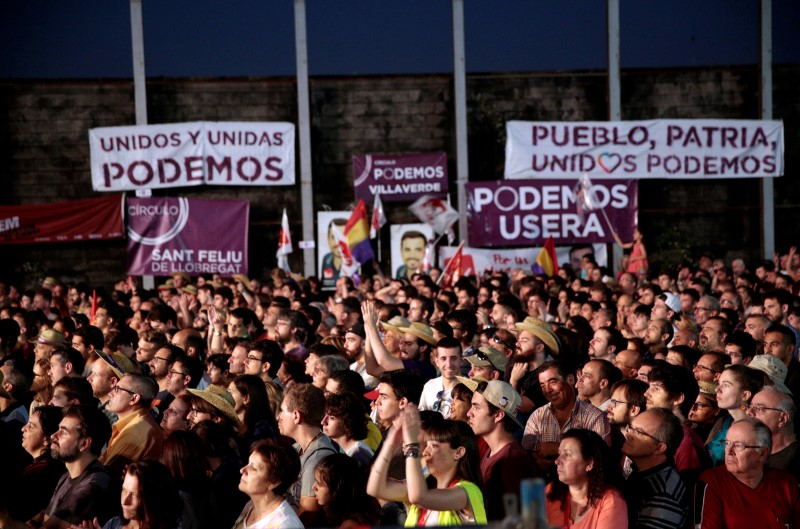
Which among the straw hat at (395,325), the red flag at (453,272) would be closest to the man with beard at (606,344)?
the straw hat at (395,325)

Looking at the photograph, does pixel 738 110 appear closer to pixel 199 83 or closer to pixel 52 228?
pixel 199 83

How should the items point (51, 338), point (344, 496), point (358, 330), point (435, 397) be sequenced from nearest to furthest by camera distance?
point (344, 496) < point (435, 397) < point (51, 338) < point (358, 330)

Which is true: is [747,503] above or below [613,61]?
below

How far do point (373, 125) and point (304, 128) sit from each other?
4.77 feet

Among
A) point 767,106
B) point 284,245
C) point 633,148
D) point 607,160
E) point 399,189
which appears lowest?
point 284,245

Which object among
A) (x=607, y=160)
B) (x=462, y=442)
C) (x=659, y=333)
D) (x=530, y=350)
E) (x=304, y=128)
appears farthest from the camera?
(x=607, y=160)

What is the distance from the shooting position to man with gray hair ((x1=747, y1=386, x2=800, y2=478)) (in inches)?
240

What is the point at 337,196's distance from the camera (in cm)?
2228

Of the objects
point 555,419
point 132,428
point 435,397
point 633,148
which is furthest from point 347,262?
point 555,419

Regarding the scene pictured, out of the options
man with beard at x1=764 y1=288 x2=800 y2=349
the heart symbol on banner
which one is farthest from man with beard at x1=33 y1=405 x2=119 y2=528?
the heart symbol on banner

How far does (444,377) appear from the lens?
306 inches

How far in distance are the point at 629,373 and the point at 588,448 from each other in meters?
3.18

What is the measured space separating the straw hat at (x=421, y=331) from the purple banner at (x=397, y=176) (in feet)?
42.3

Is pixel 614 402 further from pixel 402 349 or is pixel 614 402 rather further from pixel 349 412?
pixel 402 349
